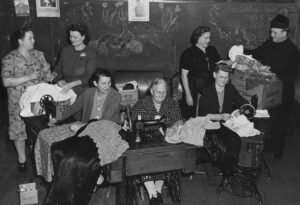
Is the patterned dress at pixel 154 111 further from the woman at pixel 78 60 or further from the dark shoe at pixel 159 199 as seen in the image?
the woman at pixel 78 60

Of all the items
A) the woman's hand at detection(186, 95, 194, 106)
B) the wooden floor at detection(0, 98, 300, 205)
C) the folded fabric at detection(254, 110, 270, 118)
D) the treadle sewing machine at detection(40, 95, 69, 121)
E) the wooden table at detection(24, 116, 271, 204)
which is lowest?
the wooden floor at detection(0, 98, 300, 205)

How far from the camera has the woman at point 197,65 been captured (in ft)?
16.1

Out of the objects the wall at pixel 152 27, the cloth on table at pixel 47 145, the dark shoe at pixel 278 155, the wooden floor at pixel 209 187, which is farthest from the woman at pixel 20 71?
the dark shoe at pixel 278 155

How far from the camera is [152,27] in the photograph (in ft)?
19.9

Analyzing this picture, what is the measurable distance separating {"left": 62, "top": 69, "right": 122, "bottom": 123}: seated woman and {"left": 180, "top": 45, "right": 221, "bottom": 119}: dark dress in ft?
4.60

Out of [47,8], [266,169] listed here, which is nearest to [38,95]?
[47,8]

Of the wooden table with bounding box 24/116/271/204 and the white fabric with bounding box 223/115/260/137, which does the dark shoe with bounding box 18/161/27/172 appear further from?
the white fabric with bounding box 223/115/260/137

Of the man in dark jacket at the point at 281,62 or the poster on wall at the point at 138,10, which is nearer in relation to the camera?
the man in dark jacket at the point at 281,62

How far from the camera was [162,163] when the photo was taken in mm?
3348

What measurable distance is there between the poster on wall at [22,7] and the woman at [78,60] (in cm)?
157

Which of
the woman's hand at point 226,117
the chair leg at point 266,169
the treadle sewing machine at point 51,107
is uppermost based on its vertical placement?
the treadle sewing machine at point 51,107

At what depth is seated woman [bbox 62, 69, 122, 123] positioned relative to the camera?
3.87 m

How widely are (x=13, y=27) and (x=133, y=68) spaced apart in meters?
2.13

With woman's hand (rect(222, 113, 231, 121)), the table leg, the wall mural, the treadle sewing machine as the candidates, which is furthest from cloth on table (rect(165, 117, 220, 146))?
the wall mural
